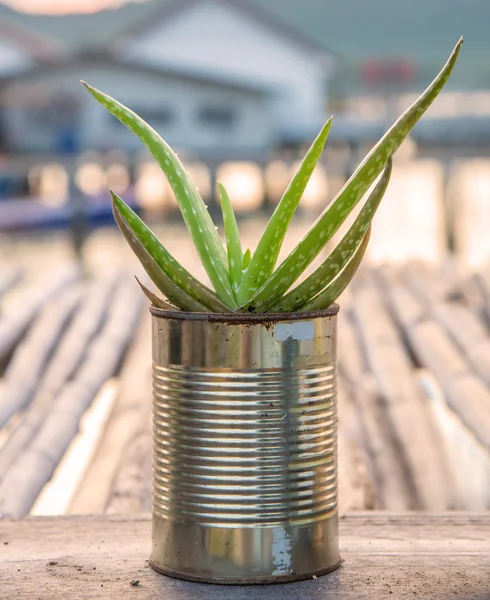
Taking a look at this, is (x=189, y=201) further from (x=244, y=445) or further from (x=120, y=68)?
(x=120, y=68)

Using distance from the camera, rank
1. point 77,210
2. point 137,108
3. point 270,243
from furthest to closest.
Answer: point 137,108
point 77,210
point 270,243

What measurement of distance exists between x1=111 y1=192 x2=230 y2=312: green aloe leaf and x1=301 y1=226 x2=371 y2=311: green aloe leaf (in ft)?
0.45

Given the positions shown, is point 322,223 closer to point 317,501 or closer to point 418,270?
point 317,501

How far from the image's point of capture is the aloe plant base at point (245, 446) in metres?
1.67

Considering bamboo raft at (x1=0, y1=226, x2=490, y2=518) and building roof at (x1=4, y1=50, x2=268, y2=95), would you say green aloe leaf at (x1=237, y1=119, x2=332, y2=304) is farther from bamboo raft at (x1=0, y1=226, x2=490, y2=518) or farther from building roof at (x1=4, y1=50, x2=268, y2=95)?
building roof at (x1=4, y1=50, x2=268, y2=95)

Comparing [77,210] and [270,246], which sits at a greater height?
[77,210]

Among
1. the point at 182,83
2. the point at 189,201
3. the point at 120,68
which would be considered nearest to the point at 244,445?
the point at 189,201

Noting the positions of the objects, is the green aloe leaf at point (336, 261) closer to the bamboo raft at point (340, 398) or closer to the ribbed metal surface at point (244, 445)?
the ribbed metal surface at point (244, 445)

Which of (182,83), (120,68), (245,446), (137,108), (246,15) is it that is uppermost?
(246,15)

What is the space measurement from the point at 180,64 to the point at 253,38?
2667 millimetres

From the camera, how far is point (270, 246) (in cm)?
177

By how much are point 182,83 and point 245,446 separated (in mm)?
29926

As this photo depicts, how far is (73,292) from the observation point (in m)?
5.95

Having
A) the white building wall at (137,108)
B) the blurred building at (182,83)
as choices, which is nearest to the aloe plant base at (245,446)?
the blurred building at (182,83)
